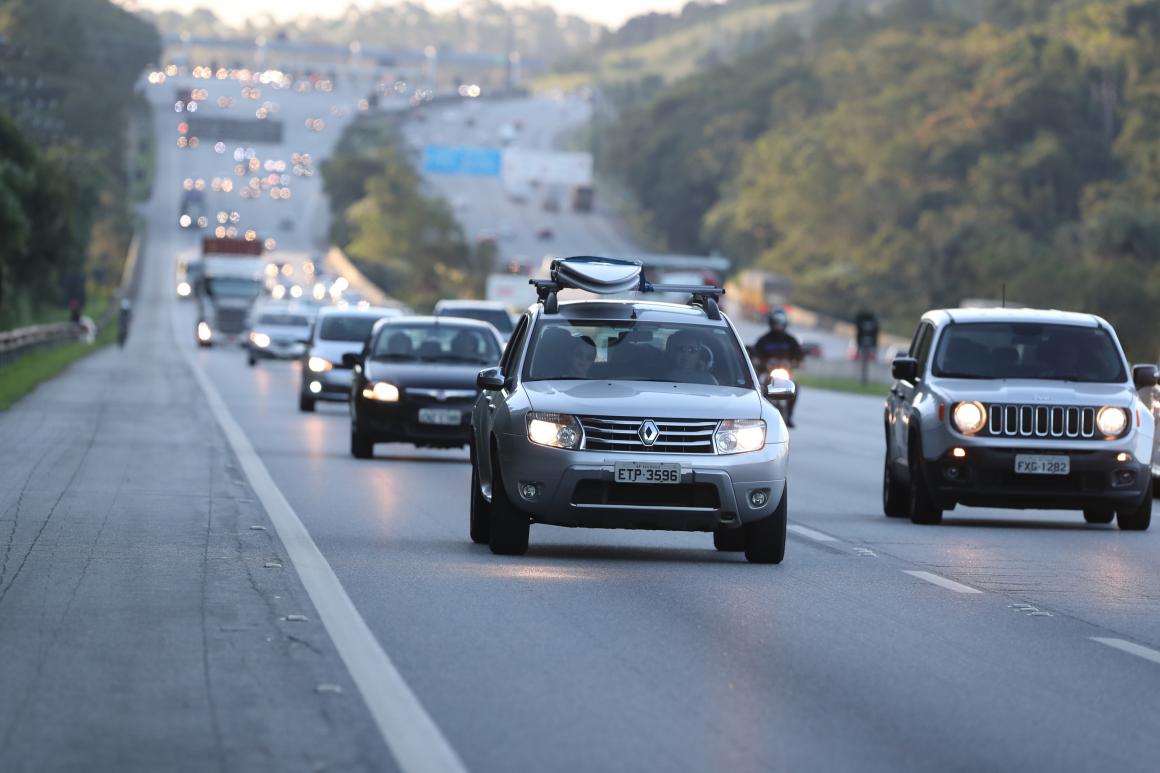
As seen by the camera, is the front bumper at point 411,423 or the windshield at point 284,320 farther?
the windshield at point 284,320

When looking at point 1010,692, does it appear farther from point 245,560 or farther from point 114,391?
point 114,391

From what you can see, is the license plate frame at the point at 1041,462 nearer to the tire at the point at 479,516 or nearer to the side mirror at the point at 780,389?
the side mirror at the point at 780,389

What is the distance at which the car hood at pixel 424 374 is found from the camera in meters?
26.2

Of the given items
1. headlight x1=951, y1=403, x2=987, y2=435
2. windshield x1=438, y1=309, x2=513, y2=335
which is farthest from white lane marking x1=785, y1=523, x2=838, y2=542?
windshield x1=438, y1=309, x2=513, y2=335

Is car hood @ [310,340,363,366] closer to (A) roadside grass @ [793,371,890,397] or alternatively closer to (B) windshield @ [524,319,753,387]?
(B) windshield @ [524,319,753,387]

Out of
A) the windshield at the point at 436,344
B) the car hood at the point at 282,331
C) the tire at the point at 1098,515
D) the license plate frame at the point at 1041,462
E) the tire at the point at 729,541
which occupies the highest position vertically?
the windshield at the point at 436,344

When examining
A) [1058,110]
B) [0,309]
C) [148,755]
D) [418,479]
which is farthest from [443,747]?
[1058,110]

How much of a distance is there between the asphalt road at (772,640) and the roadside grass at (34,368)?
19473mm

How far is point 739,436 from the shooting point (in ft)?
49.2

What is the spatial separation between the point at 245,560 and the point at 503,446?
70.8 inches

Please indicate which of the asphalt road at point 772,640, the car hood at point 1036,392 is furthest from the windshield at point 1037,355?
the asphalt road at point 772,640

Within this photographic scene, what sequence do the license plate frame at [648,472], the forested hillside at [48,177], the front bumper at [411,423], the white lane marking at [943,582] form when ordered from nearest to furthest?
1. the white lane marking at [943,582]
2. the license plate frame at [648,472]
3. the front bumper at [411,423]
4. the forested hillside at [48,177]

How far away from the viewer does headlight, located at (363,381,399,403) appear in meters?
26.1

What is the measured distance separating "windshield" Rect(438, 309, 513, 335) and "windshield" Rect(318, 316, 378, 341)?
2.28 metres
